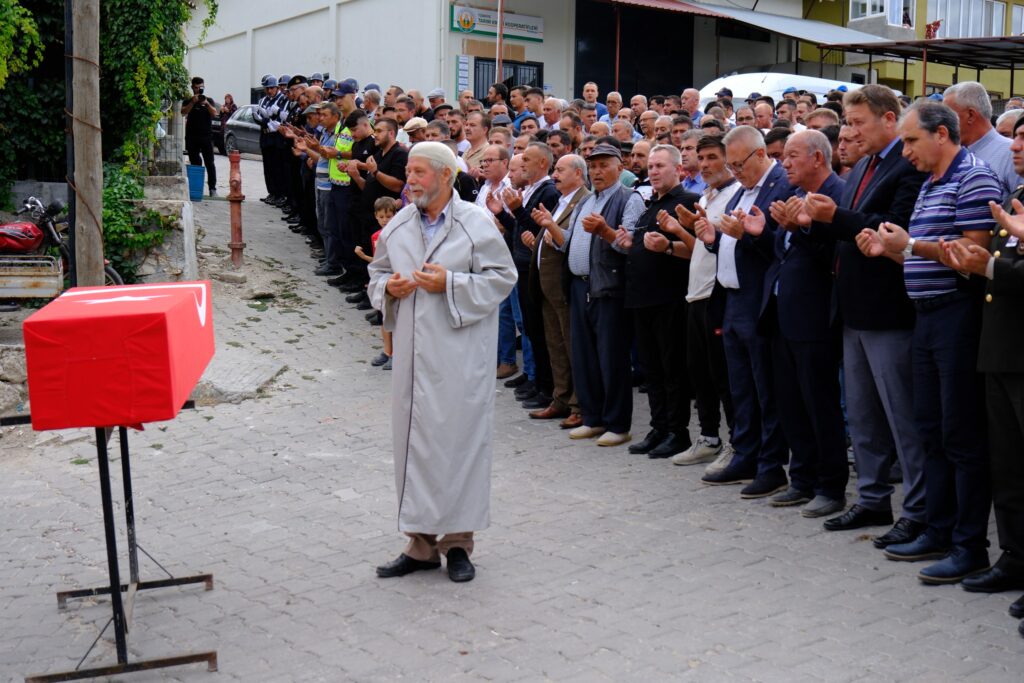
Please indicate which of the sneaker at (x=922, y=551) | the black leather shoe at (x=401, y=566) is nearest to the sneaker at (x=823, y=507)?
the sneaker at (x=922, y=551)

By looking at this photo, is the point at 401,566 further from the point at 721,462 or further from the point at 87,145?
the point at 87,145

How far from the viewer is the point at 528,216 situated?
9.98 m

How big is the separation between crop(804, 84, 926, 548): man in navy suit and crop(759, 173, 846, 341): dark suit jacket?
22 cm

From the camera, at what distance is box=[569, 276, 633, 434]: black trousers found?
8969mm

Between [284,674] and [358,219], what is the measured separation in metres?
8.66

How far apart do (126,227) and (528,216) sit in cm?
477

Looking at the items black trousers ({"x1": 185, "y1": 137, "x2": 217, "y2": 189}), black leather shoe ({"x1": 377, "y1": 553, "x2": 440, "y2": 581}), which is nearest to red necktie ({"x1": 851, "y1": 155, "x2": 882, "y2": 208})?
black leather shoe ({"x1": 377, "y1": 553, "x2": 440, "y2": 581})

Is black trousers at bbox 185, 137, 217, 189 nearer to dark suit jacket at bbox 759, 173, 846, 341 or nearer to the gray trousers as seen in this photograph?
dark suit jacket at bbox 759, 173, 846, 341

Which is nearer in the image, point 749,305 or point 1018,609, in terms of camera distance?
point 1018,609

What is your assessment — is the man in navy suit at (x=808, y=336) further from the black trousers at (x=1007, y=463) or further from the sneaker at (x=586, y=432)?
the sneaker at (x=586, y=432)

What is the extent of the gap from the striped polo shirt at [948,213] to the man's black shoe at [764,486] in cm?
193

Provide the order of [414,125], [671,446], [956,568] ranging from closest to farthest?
[956,568], [671,446], [414,125]

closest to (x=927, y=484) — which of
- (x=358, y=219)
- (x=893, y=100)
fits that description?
(x=893, y=100)

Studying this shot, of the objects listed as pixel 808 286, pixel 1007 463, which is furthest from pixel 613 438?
pixel 1007 463
